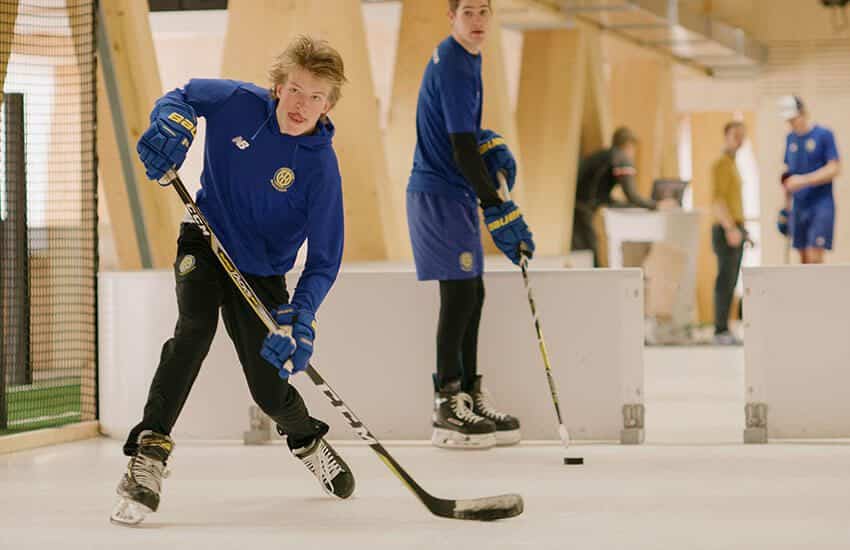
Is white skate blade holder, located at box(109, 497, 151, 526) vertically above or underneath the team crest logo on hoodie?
underneath

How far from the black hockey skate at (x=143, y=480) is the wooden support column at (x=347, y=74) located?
10.5 feet

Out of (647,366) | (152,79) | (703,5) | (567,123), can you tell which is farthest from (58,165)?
(703,5)

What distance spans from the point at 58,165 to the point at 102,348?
6.35 ft

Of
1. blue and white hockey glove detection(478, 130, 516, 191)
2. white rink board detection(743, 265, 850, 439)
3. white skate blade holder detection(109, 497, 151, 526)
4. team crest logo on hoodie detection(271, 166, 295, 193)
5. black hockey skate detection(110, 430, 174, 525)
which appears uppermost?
blue and white hockey glove detection(478, 130, 516, 191)

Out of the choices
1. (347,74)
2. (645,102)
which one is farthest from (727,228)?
(645,102)

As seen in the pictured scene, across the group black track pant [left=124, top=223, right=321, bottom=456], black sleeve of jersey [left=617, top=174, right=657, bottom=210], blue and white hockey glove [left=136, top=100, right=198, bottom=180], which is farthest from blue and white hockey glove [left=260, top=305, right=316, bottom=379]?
black sleeve of jersey [left=617, top=174, right=657, bottom=210]

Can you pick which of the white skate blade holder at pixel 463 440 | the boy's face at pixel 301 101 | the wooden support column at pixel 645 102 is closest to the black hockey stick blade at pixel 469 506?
the boy's face at pixel 301 101

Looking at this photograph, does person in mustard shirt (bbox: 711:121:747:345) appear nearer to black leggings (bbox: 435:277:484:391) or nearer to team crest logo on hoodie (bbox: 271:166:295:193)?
black leggings (bbox: 435:277:484:391)

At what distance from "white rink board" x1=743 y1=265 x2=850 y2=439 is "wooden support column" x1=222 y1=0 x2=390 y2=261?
2238mm

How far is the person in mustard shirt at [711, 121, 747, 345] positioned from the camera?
10.2 m

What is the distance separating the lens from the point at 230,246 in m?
3.60

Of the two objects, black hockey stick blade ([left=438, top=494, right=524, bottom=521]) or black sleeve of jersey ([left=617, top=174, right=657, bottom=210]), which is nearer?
black hockey stick blade ([left=438, top=494, right=524, bottom=521])

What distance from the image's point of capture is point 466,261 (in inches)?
188

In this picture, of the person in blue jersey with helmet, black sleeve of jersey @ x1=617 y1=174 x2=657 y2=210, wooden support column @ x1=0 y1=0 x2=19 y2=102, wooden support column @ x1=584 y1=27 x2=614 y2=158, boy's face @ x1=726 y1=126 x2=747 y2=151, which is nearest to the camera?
wooden support column @ x1=0 y1=0 x2=19 y2=102
